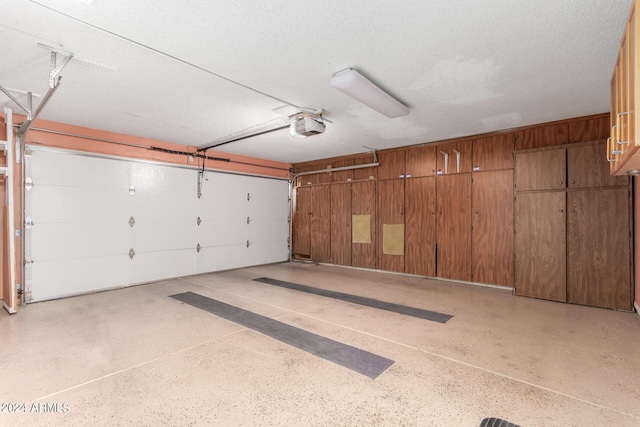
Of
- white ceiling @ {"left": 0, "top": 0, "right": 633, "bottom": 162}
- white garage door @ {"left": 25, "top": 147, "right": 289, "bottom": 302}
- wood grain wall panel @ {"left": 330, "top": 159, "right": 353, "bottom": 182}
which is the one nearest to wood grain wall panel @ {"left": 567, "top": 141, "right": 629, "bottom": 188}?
white ceiling @ {"left": 0, "top": 0, "right": 633, "bottom": 162}

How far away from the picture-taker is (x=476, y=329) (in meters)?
3.26

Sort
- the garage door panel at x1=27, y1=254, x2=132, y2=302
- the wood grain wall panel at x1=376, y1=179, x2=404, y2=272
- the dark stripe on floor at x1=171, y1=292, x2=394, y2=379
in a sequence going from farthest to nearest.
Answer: the wood grain wall panel at x1=376, y1=179, x2=404, y2=272
the garage door panel at x1=27, y1=254, x2=132, y2=302
the dark stripe on floor at x1=171, y1=292, x2=394, y2=379

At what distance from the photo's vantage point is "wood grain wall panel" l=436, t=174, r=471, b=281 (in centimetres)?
541

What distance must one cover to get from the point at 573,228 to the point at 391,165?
10.7ft

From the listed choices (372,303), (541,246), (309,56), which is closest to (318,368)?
(372,303)

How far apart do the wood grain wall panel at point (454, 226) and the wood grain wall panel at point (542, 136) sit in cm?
95

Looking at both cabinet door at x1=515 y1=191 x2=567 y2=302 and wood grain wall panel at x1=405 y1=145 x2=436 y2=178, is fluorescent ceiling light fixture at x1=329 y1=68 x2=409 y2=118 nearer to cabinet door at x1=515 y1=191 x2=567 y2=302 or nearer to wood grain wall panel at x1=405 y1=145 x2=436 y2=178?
wood grain wall panel at x1=405 y1=145 x2=436 y2=178

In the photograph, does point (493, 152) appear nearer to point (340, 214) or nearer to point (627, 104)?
point (627, 104)

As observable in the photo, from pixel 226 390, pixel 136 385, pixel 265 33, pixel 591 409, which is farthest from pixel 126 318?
pixel 591 409

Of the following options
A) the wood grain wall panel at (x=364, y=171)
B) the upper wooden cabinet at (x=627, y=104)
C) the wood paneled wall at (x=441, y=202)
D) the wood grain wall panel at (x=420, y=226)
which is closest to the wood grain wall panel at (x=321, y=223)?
the wood paneled wall at (x=441, y=202)

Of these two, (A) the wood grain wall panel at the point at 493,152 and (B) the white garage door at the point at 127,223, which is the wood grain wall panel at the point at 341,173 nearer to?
(B) the white garage door at the point at 127,223

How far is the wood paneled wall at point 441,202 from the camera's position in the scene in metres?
4.96

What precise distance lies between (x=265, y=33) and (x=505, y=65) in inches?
87.1

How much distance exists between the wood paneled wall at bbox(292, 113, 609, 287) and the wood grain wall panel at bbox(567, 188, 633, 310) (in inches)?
34.2
